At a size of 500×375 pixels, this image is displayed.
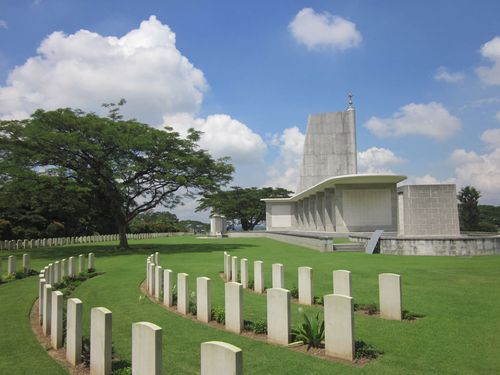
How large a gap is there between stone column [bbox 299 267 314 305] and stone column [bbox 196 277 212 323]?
210cm

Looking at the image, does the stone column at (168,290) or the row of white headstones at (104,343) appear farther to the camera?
the stone column at (168,290)

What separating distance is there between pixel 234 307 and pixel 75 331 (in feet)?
8.06

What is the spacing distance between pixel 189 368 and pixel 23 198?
22.5 meters

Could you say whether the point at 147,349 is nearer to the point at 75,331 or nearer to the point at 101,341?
the point at 101,341

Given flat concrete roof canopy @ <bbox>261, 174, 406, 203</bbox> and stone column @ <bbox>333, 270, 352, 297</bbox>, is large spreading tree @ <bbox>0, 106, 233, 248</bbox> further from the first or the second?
stone column @ <bbox>333, 270, 352, 297</bbox>

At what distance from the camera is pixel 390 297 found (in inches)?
276

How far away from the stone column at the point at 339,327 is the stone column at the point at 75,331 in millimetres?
3267

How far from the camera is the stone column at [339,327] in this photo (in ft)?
17.1

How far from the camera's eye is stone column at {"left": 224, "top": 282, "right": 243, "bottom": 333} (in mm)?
6595

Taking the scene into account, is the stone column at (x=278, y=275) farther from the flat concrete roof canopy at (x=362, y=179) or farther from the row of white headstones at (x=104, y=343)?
the flat concrete roof canopy at (x=362, y=179)

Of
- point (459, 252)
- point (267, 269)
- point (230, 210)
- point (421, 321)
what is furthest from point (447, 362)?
point (230, 210)

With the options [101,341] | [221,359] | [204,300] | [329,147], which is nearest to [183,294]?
[204,300]

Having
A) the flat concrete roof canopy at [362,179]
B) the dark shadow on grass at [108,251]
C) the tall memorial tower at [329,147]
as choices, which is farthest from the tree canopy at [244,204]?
the dark shadow on grass at [108,251]

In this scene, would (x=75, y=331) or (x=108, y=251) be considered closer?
(x=75, y=331)
